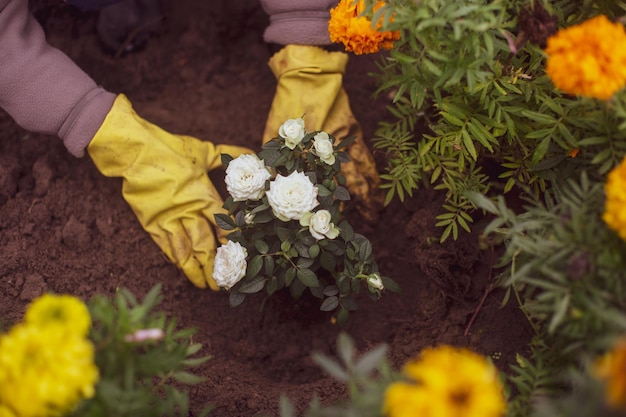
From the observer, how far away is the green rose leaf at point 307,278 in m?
1.71

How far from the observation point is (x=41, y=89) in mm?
1923

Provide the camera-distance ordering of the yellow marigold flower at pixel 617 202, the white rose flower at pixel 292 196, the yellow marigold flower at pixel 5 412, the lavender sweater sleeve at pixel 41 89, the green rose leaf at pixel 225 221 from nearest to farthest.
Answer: the yellow marigold flower at pixel 5 412 < the yellow marigold flower at pixel 617 202 < the white rose flower at pixel 292 196 < the green rose leaf at pixel 225 221 < the lavender sweater sleeve at pixel 41 89

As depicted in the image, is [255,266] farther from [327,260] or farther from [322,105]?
[322,105]

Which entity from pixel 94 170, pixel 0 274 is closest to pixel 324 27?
pixel 94 170

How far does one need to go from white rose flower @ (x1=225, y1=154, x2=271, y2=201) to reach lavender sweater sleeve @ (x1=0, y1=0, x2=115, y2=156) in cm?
65

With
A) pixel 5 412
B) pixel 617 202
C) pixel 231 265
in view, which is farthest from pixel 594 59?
pixel 5 412

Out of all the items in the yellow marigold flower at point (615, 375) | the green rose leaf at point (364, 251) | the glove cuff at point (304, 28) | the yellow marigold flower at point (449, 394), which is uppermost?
the yellow marigold flower at point (615, 375)

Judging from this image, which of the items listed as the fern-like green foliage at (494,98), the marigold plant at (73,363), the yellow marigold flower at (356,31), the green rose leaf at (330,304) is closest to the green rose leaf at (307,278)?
the green rose leaf at (330,304)

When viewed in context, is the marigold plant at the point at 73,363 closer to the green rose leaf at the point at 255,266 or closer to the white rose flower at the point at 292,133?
the green rose leaf at the point at 255,266

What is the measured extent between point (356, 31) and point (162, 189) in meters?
0.88

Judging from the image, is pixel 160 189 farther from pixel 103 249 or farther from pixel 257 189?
pixel 257 189

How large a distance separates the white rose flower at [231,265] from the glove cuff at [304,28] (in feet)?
2.82

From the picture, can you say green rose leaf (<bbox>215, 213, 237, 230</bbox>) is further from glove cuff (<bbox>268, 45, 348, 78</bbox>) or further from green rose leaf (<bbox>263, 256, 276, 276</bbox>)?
glove cuff (<bbox>268, 45, 348, 78</bbox>)

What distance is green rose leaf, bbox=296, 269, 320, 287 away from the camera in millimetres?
1710
